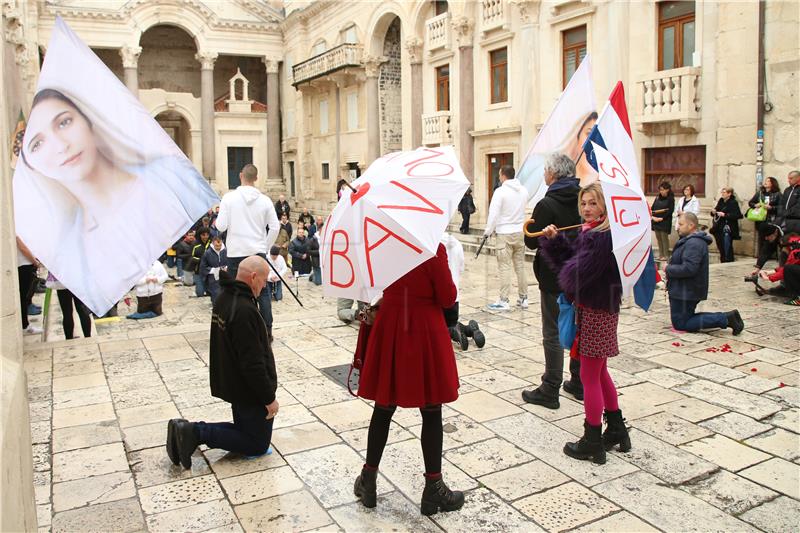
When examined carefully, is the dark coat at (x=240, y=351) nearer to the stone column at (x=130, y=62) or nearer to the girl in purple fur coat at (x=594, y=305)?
the girl in purple fur coat at (x=594, y=305)

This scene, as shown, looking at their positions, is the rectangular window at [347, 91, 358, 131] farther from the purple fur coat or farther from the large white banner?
the purple fur coat

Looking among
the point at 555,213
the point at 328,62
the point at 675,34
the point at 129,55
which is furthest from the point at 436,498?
the point at 129,55

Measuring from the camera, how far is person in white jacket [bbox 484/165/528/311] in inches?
385

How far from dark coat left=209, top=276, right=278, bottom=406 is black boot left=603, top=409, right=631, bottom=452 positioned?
2.26 metres

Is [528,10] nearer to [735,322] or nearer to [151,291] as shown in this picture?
[151,291]

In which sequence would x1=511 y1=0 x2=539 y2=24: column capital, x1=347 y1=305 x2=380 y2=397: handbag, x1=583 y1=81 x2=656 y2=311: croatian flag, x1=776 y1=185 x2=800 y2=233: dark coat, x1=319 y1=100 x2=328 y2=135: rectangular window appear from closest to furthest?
x1=347 y1=305 x2=380 y2=397: handbag < x1=583 y1=81 x2=656 y2=311: croatian flag < x1=776 y1=185 x2=800 y2=233: dark coat < x1=511 y1=0 x2=539 y2=24: column capital < x1=319 y1=100 x2=328 y2=135: rectangular window

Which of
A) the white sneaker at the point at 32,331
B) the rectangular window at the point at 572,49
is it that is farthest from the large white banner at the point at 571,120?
the rectangular window at the point at 572,49

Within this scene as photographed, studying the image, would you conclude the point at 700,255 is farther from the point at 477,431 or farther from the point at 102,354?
the point at 102,354

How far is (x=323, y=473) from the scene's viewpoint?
4656mm

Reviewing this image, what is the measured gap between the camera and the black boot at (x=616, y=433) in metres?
4.85

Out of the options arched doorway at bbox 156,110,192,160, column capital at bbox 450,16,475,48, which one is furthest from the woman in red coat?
arched doorway at bbox 156,110,192,160

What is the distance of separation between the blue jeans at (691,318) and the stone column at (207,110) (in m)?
30.7

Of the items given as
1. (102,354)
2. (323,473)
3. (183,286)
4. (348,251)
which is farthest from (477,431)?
(183,286)

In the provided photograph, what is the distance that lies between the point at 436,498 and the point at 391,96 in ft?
84.8
